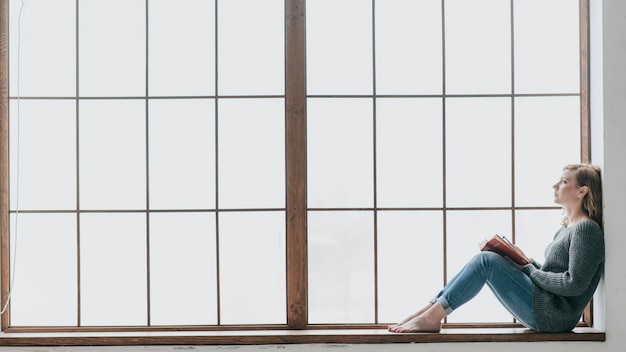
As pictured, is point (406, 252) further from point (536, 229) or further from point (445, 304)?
point (536, 229)

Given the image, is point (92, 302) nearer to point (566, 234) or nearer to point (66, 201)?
point (66, 201)

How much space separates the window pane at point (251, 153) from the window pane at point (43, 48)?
2.62 ft

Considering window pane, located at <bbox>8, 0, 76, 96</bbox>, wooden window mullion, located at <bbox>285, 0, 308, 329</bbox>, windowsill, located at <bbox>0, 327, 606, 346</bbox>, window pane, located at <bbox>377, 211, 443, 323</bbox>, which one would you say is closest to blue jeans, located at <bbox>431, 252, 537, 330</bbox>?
windowsill, located at <bbox>0, 327, 606, 346</bbox>

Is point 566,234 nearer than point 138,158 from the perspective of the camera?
Yes

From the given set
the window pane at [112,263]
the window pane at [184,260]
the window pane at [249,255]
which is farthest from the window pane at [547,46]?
the window pane at [112,263]

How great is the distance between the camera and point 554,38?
10.9ft

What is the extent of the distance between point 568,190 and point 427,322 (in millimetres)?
897

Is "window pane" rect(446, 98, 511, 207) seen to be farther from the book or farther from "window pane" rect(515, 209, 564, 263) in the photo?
the book

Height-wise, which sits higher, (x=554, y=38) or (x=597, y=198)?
(x=554, y=38)

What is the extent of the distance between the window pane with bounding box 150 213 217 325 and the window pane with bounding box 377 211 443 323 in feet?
2.73

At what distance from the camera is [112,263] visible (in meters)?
3.34

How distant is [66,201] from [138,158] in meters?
0.41

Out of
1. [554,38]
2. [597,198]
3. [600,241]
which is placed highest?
[554,38]

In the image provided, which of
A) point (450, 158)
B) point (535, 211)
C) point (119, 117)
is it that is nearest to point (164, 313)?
point (119, 117)
